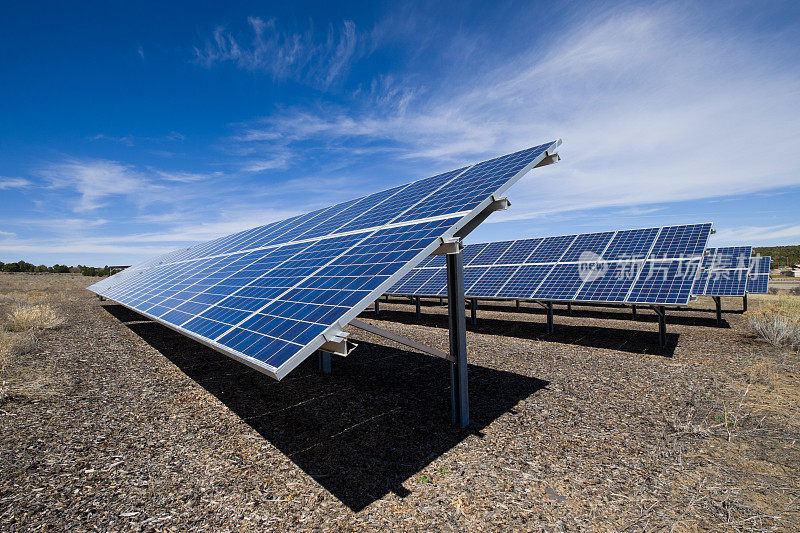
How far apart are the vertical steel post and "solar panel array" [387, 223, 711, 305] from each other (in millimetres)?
8274

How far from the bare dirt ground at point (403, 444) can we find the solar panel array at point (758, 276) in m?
9.99

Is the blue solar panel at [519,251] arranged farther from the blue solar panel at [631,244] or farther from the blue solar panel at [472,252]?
the blue solar panel at [631,244]

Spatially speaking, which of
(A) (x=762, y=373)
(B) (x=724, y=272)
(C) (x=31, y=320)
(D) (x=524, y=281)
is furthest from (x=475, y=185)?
(B) (x=724, y=272)

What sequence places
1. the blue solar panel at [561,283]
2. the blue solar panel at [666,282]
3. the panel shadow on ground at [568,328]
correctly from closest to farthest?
the blue solar panel at [666,282], the panel shadow on ground at [568,328], the blue solar panel at [561,283]

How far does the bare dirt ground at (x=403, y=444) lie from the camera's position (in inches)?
180

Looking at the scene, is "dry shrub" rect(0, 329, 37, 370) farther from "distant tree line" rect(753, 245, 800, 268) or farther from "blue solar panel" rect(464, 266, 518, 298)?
"distant tree line" rect(753, 245, 800, 268)

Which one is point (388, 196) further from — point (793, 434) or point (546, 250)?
point (546, 250)

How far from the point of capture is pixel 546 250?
19.5 m

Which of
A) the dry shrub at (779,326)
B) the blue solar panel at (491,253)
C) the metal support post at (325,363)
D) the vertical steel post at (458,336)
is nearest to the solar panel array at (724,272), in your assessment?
the dry shrub at (779,326)

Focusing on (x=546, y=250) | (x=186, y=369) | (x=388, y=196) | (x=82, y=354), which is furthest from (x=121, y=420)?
(x=546, y=250)

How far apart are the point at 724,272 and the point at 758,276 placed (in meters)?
1.93

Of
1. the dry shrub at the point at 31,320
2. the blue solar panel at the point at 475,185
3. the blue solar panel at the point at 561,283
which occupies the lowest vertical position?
the dry shrub at the point at 31,320

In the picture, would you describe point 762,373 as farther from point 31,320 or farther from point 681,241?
point 31,320

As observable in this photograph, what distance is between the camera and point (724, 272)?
65.2ft
